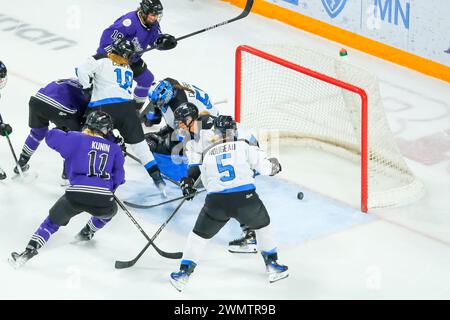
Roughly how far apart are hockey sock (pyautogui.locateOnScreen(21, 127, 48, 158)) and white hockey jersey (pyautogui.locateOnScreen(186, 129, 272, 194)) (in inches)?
65.4

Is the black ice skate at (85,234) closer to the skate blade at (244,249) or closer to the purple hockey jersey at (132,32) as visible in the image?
the skate blade at (244,249)

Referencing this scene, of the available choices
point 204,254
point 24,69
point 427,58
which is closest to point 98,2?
point 24,69

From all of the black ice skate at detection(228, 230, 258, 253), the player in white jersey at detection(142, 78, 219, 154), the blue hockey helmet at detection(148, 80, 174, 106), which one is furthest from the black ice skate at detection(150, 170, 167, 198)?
the black ice skate at detection(228, 230, 258, 253)

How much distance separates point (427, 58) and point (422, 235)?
102 inches

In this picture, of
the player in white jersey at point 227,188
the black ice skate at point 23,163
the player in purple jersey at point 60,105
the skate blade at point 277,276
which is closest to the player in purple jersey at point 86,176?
the player in white jersey at point 227,188

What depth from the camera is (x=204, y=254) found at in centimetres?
669

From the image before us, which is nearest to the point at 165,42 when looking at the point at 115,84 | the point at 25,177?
the point at 115,84

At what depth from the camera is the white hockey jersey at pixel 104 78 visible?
7145mm

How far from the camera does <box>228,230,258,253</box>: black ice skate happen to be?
22.0 feet

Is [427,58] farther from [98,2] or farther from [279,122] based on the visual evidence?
[98,2]

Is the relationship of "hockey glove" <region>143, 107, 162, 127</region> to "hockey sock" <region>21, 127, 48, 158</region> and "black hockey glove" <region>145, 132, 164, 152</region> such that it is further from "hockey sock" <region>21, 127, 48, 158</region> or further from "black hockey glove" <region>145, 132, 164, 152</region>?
"hockey sock" <region>21, 127, 48, 158</region>

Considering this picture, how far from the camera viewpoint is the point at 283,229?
6980 millimetres

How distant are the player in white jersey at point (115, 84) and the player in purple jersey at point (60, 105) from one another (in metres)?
0.10

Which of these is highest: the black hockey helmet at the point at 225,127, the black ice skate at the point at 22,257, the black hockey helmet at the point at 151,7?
the black hockey helmet at the point at 151,7
